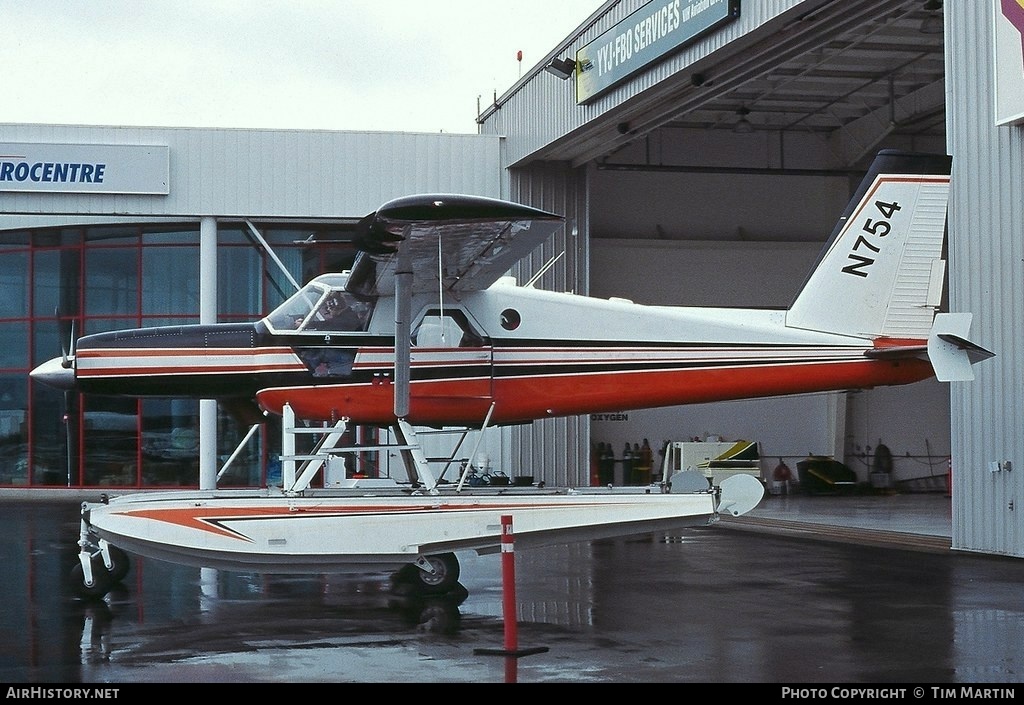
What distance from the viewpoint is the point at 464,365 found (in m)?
11.5

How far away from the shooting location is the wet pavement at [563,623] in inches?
276

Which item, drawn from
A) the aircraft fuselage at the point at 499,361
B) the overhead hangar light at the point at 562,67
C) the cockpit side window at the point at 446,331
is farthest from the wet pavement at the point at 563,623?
the overhead hangar light at the point at 562,67

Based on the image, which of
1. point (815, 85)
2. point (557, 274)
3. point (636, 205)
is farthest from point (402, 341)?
point (636, 205)

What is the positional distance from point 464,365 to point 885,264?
4586 millimetres

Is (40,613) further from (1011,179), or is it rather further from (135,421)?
(135,421)

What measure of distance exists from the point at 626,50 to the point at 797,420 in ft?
49.0

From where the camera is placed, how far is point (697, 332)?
11836mm

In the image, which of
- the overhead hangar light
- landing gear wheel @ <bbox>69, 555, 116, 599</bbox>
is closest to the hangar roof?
the overhead hangar light

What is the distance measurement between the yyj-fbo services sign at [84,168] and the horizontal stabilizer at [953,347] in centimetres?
1816

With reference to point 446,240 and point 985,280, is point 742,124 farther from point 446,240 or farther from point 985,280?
point 446,240

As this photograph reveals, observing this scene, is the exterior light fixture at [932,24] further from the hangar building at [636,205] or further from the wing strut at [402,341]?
the wing strut at [402,341]

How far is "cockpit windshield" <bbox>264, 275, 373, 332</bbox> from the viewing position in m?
11.4

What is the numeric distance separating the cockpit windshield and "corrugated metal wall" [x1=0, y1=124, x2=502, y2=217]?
44.7 feet
